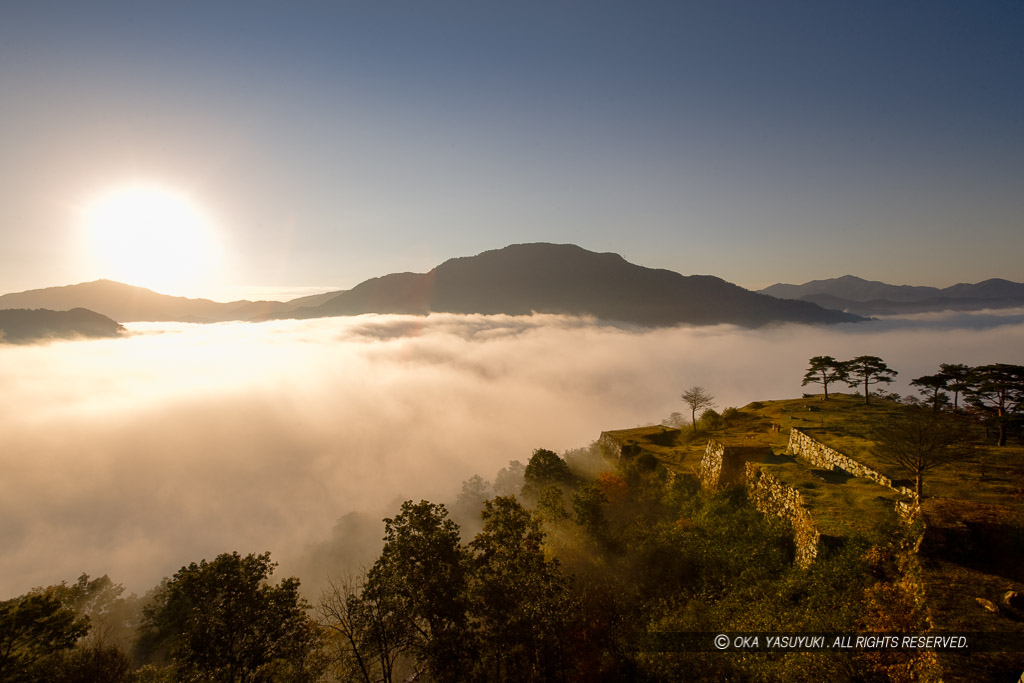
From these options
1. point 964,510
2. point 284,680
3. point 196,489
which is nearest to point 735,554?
point 964,510

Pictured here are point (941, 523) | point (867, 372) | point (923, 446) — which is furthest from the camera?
point (867, 372)

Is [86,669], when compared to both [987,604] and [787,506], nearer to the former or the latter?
[787,506]

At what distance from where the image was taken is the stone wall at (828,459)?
80.5ft

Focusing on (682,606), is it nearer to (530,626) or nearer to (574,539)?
(530,626)

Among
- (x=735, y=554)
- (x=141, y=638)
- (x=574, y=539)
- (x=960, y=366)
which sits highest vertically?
(x=960, y=366)

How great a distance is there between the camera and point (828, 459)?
29.8 metres

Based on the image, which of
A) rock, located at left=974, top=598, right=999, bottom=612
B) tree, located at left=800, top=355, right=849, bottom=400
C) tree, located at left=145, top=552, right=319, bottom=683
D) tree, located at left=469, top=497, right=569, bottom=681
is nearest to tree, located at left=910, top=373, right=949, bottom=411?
tree, located at left=800, top=355, right=849, bottom=400

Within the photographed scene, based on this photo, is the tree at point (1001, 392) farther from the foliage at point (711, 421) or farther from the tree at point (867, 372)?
the foliage at point (711, 421)

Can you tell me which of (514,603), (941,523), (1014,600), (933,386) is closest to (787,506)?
(941,523)

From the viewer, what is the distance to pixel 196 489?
18012 cm

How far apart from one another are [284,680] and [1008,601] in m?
29.6

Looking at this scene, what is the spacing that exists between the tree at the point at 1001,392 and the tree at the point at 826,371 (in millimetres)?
19187

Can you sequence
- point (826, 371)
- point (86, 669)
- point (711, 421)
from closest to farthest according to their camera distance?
point (86, 669), point (711, 421), point (826, 371)

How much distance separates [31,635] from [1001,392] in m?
65.3
